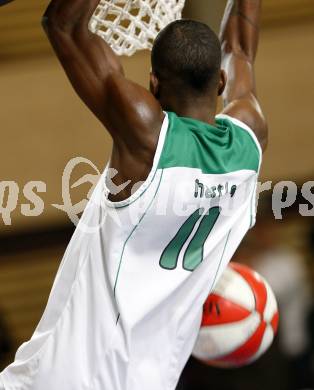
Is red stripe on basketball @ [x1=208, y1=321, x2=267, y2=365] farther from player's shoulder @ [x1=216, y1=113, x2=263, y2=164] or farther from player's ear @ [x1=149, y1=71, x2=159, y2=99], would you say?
player's ear @ [x1=149, y1=71, x2=159, y2=99]

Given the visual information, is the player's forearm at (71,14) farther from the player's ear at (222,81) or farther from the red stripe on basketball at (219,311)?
the red stripe on basketball at (219,311)

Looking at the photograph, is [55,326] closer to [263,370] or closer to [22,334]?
[263,370]

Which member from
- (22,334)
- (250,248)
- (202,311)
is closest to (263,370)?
(250,248)

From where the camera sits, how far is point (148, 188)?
135 inches

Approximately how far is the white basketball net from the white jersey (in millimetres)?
558

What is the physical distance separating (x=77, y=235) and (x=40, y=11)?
192 inches

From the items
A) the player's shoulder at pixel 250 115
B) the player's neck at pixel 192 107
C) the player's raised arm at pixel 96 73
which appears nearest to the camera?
the player's raised arm at pixel 96 73

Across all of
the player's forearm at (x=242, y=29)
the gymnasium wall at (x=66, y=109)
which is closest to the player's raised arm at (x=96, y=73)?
the player's forearm at (x=242, y=29)

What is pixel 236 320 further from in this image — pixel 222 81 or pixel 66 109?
pixel 66 109

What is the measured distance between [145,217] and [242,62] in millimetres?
1010

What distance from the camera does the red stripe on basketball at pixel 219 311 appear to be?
4.14m

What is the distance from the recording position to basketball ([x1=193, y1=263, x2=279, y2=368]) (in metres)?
4.15

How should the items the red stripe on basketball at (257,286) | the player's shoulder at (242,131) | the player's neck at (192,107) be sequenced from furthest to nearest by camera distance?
1. the red stripe on basketball at (257,286)
2. the player's shoulder at (242,131)
3. the player's neck at (192,107)

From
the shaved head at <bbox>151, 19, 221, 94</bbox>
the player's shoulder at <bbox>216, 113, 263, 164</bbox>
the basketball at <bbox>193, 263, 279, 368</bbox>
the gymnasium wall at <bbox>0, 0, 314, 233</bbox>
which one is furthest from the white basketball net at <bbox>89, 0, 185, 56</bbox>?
the gymnasium wall at <bbox>0, 0, 314, 233</bbox>
